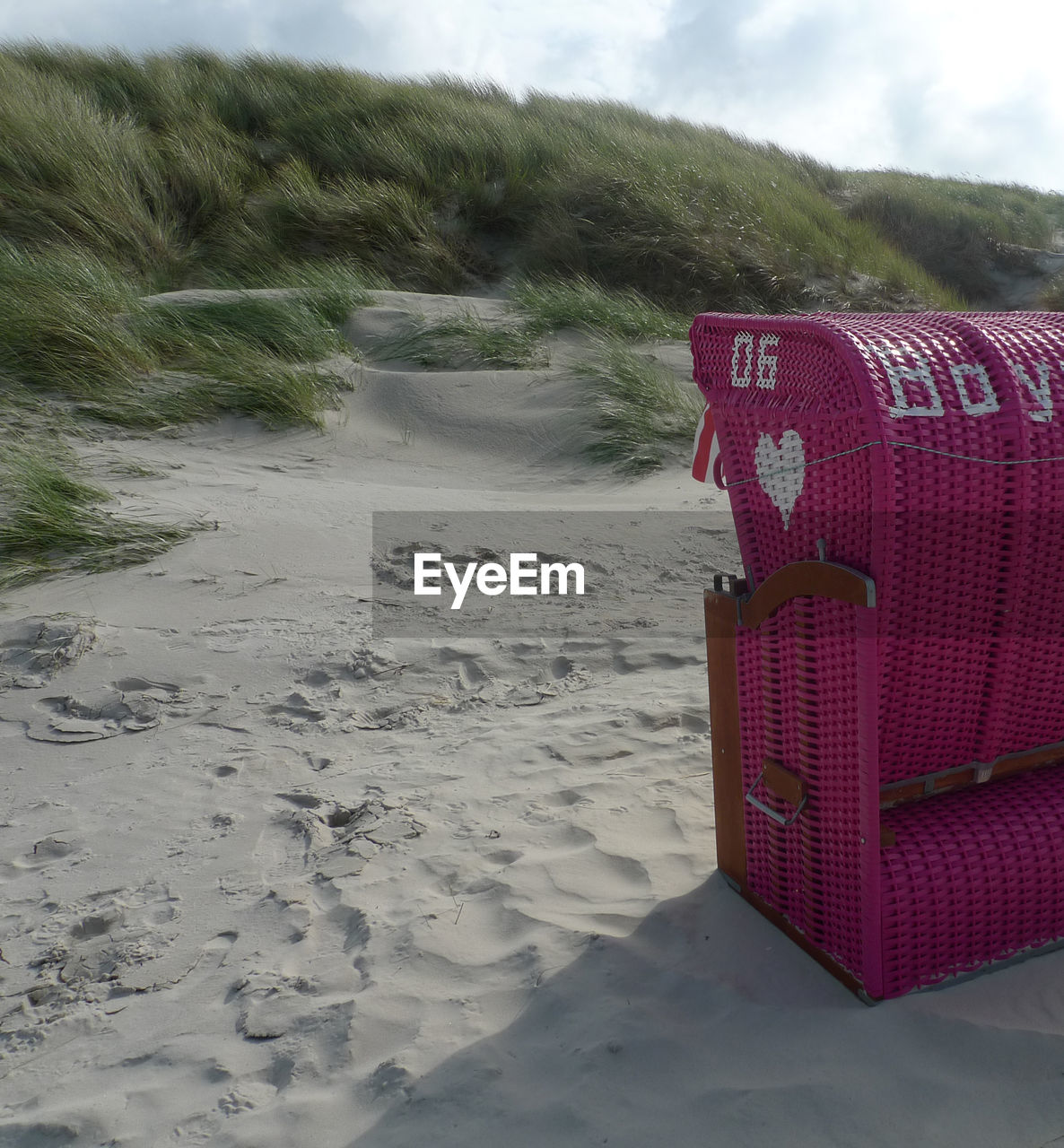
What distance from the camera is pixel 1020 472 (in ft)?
5.53

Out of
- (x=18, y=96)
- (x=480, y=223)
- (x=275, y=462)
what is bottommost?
(x=275, y=462)

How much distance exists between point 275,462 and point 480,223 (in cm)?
622

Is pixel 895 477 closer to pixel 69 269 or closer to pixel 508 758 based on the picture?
pixel 508 758

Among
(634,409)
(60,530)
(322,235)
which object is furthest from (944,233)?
(60,530)

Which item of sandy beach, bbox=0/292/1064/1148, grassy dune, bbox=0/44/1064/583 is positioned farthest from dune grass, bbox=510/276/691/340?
sandy beach, bbox=0/292/1064/1148

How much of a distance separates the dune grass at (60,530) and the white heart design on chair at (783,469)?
3012 mm

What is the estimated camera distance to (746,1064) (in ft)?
5.66

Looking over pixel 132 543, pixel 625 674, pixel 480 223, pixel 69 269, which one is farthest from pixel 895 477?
pixel 480 223

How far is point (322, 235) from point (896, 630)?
8.97 metres

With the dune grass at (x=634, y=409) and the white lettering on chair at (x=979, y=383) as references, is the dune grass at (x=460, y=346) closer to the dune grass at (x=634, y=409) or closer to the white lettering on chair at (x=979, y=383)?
the dune grass at (x=634, y=409)

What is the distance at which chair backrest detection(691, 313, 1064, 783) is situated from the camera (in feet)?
5.35

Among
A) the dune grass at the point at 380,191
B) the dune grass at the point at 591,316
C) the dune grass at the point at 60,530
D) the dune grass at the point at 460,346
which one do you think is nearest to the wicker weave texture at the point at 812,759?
the dune grass at the point at 60,530

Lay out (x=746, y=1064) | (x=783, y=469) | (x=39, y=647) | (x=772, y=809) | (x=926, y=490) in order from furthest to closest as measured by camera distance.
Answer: (x=39, y=647)
(x=772, y=809)
(x=783, y=469)
(x=746, y=1064)
(x=926, y=490)

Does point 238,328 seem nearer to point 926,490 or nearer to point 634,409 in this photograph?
point 634,409
